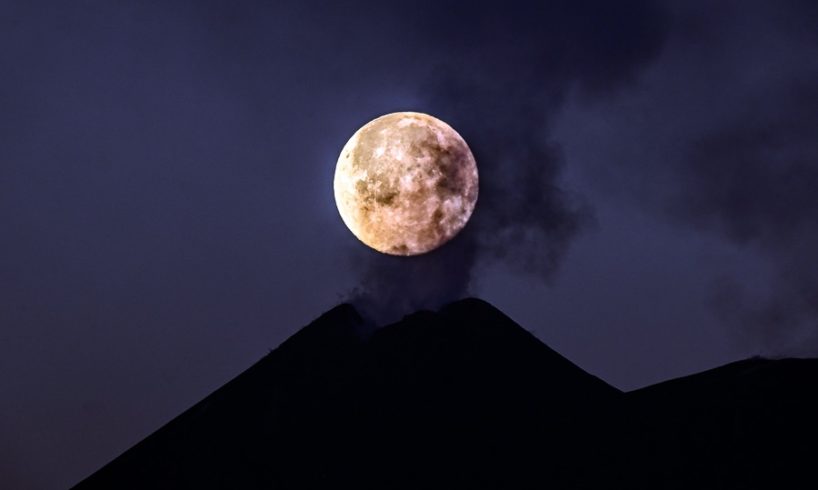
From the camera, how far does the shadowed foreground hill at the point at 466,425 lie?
27.7 m

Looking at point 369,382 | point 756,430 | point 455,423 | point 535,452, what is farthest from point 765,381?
point 369,382

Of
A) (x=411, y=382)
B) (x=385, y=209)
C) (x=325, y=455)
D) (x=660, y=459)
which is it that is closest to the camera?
(x=660, y=459)

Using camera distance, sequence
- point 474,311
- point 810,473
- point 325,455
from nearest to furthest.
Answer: point 810,473, point 325,455, point 474,311

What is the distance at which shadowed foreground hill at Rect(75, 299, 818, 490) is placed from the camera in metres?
27.7

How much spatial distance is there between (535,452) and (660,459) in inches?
194

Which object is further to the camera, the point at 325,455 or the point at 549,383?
the point at 549,383

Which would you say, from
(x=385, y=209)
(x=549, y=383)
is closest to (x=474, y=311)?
(x=549, y=383)

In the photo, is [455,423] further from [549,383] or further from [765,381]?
[765,381]

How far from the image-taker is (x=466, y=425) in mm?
32375

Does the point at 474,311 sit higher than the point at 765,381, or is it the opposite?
the point at 474,311

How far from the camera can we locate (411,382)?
37594mm

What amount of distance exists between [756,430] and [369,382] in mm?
18851

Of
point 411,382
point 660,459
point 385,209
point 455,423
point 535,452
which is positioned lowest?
point 660,459

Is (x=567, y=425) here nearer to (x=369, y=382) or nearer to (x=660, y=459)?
(x=660, y=459)
